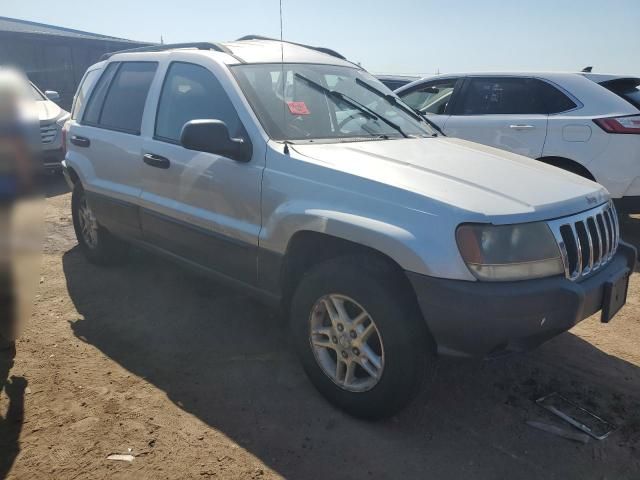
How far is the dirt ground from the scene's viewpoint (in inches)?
97.0

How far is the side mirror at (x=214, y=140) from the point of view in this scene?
2918mm

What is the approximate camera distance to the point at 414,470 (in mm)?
2434

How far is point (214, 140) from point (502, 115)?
4.00 m

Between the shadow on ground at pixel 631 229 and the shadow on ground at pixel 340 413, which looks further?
the shadow on ground at pixel 631 229

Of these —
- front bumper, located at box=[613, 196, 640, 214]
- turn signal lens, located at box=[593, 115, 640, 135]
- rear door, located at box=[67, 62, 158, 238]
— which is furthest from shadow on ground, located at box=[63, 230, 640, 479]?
turn signal lens, located at box=[593, 115, 640, 135]

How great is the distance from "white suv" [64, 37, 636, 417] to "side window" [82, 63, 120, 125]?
38cm

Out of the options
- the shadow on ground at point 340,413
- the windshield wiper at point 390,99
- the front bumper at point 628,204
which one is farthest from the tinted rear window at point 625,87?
the shadow on ground at point 340,413

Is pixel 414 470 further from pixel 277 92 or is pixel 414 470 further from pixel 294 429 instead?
pixel 277 92

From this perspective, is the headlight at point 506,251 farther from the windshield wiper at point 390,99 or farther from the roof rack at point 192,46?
the roof rack at point 192,46

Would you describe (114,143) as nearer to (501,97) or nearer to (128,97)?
(128,97)

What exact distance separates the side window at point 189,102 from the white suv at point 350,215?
1 centimetres

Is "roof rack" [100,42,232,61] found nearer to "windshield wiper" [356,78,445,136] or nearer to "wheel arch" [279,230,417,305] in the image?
"windshield wiper" [356,78,445,136]

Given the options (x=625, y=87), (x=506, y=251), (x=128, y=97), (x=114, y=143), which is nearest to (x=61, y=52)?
(x=128, y=97)

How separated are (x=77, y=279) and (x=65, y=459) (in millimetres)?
A: 2449
